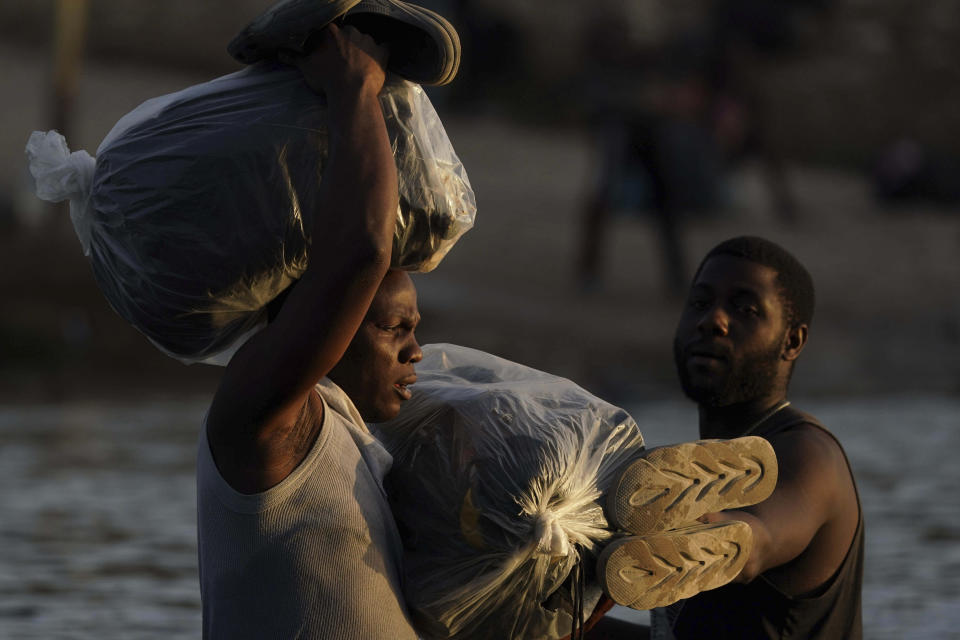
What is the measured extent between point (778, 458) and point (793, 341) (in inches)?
16.6

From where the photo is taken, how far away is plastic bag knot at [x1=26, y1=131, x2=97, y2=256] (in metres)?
2.76

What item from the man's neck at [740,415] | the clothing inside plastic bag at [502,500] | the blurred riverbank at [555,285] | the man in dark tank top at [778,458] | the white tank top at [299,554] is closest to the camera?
the white tank top at [299,554]

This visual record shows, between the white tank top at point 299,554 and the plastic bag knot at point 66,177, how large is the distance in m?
0.45

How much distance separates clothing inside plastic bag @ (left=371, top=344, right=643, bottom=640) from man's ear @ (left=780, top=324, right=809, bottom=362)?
76 cm

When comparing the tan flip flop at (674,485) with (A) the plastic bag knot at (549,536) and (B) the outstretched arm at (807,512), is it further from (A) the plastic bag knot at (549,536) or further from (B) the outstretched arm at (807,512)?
(B) the outstretched arm at (807,512)

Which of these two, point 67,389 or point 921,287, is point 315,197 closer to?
point 67,389

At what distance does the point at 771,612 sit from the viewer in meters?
3.18

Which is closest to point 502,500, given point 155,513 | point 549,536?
point 549,536

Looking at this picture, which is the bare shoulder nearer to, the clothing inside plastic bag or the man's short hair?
the man's short hair

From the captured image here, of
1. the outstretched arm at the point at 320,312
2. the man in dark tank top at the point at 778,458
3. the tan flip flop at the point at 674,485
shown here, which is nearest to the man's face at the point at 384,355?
the outstretched arm at the point at 320,312

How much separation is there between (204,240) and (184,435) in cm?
767

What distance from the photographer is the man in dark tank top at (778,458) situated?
3.15 m

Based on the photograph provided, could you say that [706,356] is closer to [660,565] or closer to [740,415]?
[740,415]

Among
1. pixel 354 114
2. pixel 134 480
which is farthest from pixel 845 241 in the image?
pixel 354 114
